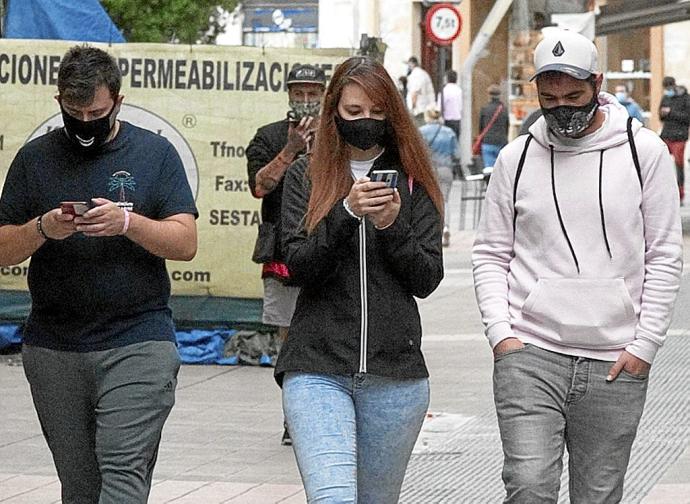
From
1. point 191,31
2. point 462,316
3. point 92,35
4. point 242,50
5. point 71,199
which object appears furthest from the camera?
point 191,31

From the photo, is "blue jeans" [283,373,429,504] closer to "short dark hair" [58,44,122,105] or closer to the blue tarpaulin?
"short dark hair" [58,44,122,105]

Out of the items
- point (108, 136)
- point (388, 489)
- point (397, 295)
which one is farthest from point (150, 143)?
point (388, 489)

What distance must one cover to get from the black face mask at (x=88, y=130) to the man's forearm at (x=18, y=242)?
277mm

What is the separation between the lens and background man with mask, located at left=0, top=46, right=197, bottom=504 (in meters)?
4.85

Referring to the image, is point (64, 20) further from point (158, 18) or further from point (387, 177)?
point (158, 18)

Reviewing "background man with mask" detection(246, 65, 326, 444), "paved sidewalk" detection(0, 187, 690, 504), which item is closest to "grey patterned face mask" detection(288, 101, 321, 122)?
"background man with mask" detection(246, 65, 326, 444)

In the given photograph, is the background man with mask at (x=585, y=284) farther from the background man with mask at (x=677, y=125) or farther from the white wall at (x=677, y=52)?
the white wall at (x=677, y=52)

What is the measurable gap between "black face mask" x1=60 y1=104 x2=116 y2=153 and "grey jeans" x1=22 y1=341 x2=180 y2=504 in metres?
0.62

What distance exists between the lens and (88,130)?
4.86 meters

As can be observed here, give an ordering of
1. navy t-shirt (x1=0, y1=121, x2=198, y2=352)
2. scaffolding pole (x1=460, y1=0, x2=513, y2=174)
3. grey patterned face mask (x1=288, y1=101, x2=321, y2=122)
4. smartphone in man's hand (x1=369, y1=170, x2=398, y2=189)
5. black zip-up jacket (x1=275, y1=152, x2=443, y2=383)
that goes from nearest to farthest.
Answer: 1. smartphone in man's hand (x1=369, y1=170, x2=398, y2=189)
2. black zip-up jacket (x1=275, y1=152, x2=443, y2=383)
3. navy t-shirt (x1=0, y1=121, x2=198, y2=352)
4. grey patterned face mask (x1=288, y1=101, x2=321, y2=122)
5. scaffolding pole (x1=460, y1=0, x2=513, y2=174)

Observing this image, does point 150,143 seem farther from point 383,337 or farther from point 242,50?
point 242,50

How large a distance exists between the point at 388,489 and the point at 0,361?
23.1ft

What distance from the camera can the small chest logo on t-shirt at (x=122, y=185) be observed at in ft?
16.2

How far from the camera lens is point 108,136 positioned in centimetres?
495
